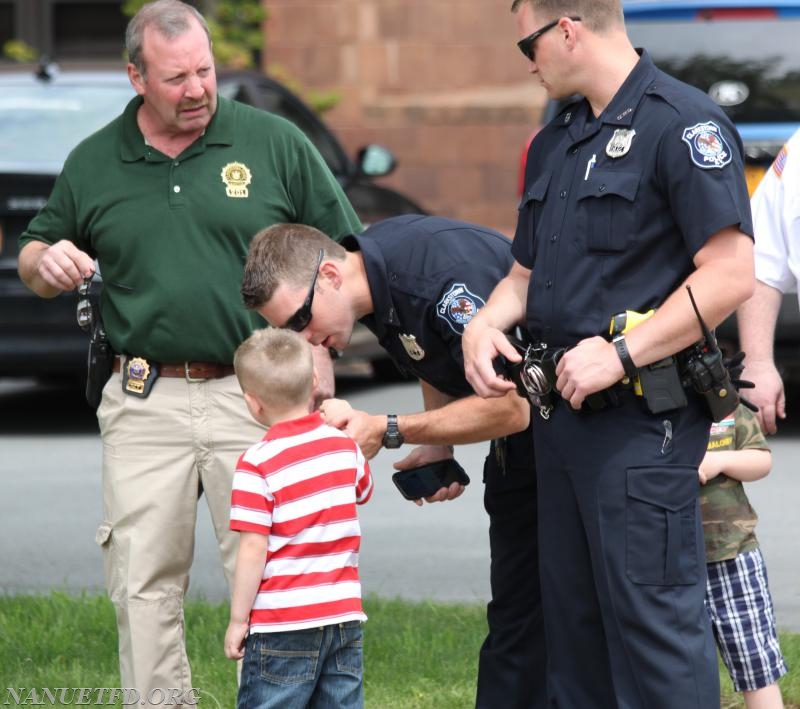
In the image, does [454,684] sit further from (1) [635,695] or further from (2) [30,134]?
(2) [30,134]

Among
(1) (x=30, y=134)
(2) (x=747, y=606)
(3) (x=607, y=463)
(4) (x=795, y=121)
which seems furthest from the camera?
(1) (x=30, y=134)

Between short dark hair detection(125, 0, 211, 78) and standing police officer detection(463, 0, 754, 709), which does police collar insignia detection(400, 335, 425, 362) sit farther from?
short dark hair detection(125, 0, 211, 78)

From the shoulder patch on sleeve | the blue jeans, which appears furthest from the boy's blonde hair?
the shoulder patch on sleeve

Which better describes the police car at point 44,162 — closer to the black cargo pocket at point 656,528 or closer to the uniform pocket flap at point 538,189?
the uniform pocket flap at point 538,189

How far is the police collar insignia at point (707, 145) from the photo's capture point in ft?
11.4

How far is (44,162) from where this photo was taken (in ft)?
27.6

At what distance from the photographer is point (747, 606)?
4203mm

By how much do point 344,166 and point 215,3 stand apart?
610 cm

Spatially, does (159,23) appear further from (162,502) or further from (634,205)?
(634,205)

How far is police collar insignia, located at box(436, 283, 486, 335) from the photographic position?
395 centimetres

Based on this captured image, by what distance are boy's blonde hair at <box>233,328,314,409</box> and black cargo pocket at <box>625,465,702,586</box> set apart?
73 centimetres

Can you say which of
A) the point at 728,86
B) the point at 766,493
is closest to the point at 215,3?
the point at 728,86

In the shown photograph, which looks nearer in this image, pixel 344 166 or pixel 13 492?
pixel 13 492

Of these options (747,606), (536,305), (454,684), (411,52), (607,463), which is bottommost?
(454,684)
